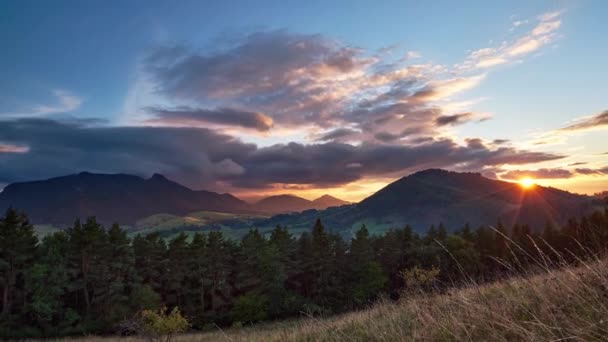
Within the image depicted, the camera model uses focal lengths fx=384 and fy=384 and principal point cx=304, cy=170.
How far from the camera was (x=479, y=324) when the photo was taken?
5.04 m

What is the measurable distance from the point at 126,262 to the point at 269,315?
25.0 m

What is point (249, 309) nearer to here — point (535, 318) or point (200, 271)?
point (200, 271)

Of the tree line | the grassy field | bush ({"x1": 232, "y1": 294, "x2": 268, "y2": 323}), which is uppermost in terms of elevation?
the grassy field

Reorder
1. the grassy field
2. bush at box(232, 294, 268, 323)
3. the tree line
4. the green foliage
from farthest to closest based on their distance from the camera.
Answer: bush at box(232, 294, 268, 323)
the tree line
the green foliage
the grassy field

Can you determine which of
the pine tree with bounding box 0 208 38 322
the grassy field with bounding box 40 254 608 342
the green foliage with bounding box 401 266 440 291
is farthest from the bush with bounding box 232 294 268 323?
the grassy field with bounding box 40 254 608 342

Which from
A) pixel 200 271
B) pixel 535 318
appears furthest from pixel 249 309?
pixel 535 318

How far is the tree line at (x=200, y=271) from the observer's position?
2090 inches

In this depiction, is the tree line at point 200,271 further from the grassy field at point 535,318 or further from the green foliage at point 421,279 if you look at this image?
the grassy field at point 535,318

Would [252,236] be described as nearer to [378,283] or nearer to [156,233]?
[156,233]

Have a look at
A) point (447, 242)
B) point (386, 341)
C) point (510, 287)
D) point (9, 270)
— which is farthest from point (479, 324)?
point (447, 242)

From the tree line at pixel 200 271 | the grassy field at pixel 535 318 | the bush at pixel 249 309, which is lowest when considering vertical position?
the bush at pixel 249 309

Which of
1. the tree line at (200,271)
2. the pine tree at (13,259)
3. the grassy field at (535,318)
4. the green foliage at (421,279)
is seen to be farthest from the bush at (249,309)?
the grassy field at (535,318)

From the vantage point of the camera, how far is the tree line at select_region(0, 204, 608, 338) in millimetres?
53094

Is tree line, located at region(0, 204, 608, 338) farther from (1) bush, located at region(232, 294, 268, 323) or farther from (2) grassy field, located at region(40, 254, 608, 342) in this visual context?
(2) grassy field, located at region(40, 254, 608, 342)
